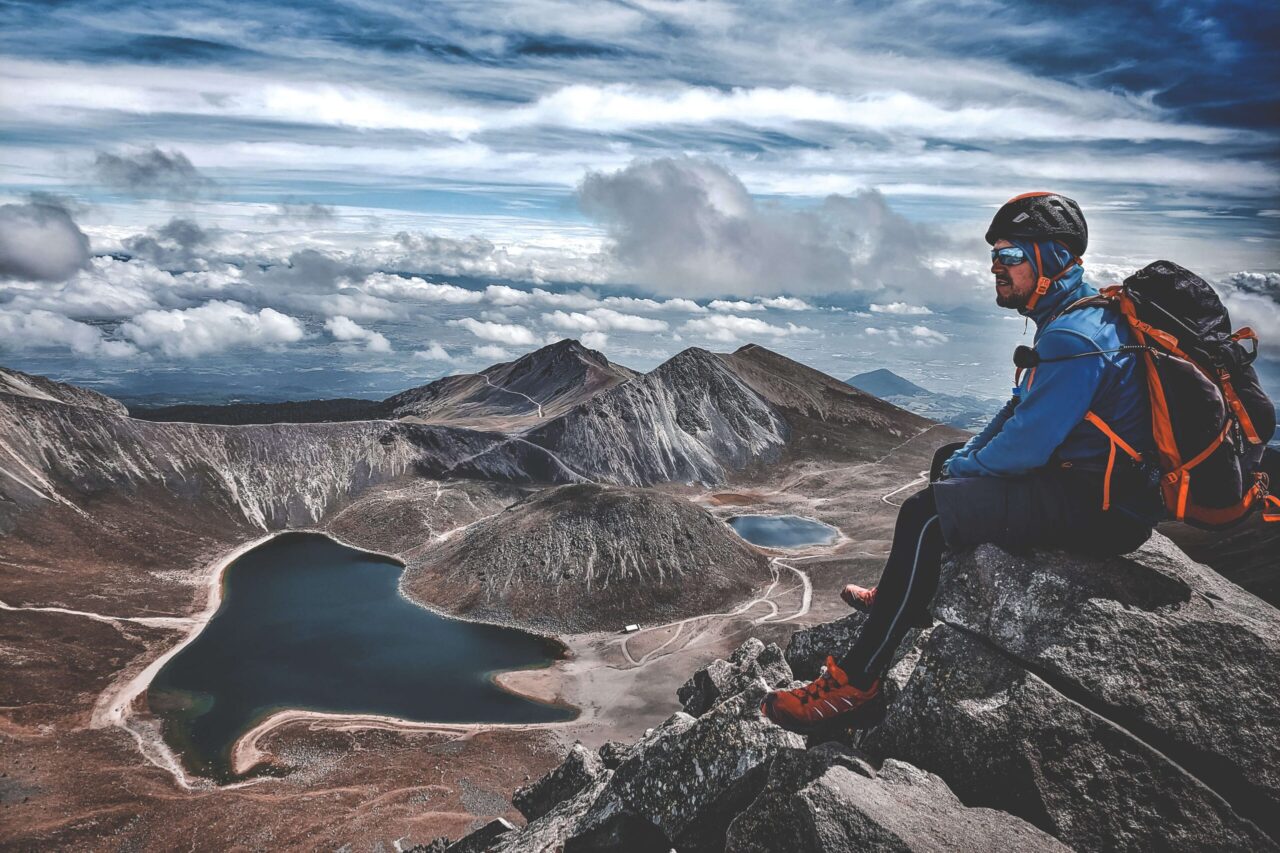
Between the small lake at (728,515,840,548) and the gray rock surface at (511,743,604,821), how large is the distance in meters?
92.7

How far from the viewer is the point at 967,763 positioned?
808cm

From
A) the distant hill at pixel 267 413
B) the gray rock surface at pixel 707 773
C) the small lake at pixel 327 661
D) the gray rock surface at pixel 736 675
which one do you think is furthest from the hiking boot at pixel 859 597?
the distant hill at pixel 267 413

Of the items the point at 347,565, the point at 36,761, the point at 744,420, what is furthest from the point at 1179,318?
the point at 744,420

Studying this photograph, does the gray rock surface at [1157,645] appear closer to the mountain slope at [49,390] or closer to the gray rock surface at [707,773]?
the gray rock surface at [707,773]

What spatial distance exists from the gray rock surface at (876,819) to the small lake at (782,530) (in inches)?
4105

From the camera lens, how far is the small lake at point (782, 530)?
113 metres

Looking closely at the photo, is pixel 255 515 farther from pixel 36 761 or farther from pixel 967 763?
pixel 967 763

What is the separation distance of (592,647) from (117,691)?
44.9 m

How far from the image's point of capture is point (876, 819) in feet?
23.4

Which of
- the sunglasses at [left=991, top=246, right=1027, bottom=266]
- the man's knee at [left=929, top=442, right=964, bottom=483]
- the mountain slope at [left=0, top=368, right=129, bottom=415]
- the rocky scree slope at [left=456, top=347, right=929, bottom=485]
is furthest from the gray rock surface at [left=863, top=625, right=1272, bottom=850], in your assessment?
the mountain slope at [left=0, top=368, right=129, bottom=415]

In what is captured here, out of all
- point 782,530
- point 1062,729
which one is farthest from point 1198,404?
point 782,530

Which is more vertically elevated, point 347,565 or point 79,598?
point 79,598

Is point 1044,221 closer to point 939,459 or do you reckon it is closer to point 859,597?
point 939,459

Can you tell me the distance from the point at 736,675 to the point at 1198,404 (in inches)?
543
